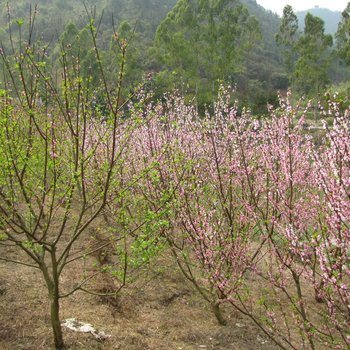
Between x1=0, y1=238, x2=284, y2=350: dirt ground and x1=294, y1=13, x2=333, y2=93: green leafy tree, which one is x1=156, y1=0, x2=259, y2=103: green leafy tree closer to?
x1=294, y1=13, x2=333, y2=93: green leafy tree

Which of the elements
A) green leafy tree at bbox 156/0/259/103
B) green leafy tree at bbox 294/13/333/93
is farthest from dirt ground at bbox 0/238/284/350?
green leafy tree at bbox 294/13/333/93

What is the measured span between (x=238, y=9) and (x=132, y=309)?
3290cm

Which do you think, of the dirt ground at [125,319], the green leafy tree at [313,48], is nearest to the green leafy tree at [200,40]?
the green leafy tree at [313,48]

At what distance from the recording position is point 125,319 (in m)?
7.06

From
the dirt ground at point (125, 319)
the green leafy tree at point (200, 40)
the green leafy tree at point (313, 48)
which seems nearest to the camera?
the dirt ground at point (125, 319)

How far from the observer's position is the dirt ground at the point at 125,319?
19.5 feet

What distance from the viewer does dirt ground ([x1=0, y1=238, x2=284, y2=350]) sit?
234 inches

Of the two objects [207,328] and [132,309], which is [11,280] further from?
[207,328]

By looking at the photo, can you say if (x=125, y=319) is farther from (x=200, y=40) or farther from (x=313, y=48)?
(x=200, y=40)

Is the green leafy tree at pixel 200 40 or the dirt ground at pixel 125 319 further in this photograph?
the green leafy tree at pixel 200 40

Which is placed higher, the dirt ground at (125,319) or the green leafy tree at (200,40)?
the green leafy tree at (200,40)

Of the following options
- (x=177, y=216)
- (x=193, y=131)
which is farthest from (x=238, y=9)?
(x=177, y=216)

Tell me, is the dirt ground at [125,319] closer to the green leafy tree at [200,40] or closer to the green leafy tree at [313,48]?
the green leafy tree at [200,40]

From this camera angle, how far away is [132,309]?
7512mm
